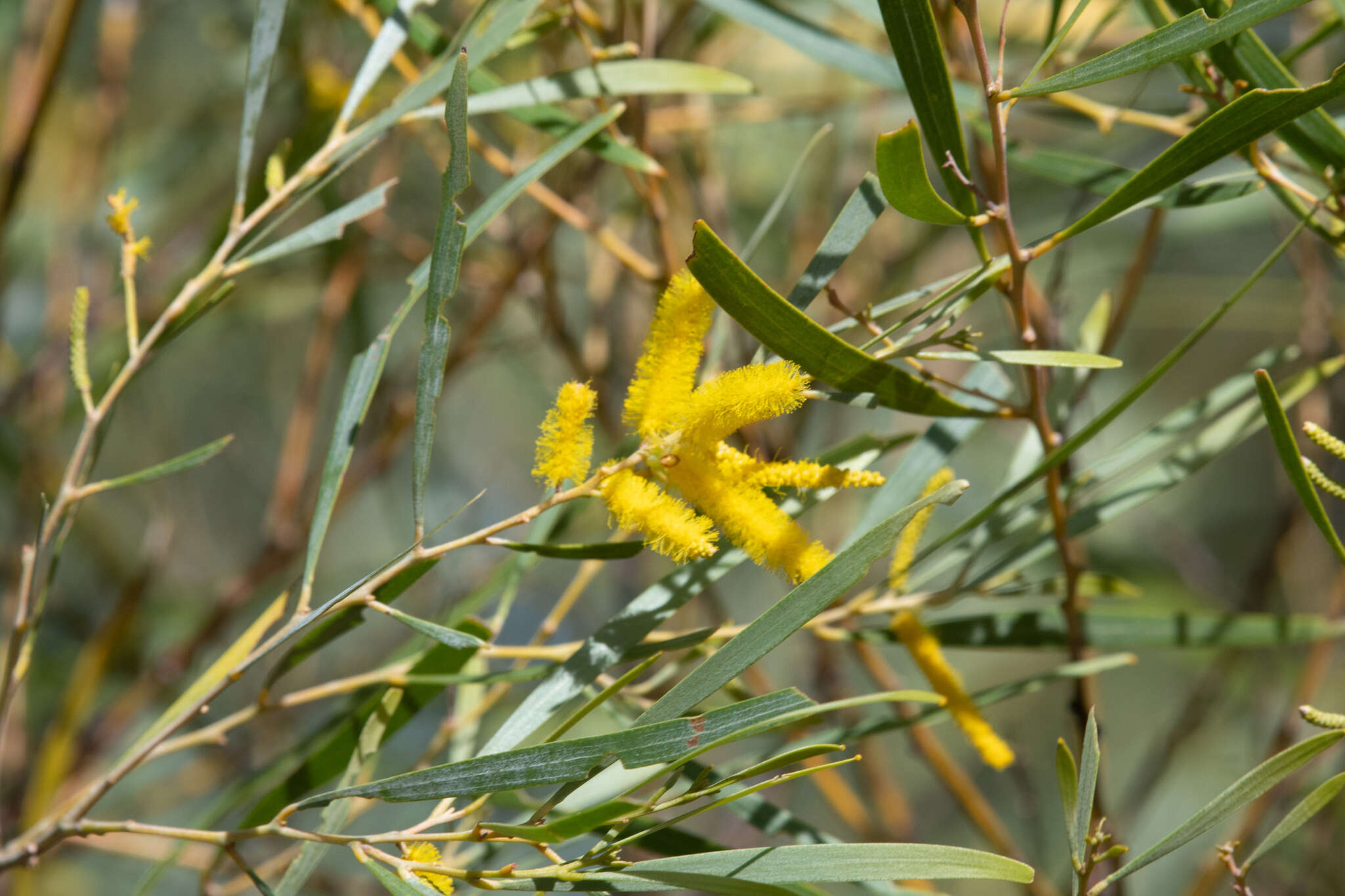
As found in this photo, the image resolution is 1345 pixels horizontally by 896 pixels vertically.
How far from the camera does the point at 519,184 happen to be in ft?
1.38

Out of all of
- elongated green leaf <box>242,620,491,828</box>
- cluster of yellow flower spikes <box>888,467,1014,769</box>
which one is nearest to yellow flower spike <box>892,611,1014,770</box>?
cluster of yellow flower spikes <box>888,467,1014,769</box>

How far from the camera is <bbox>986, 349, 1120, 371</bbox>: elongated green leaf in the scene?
0.34 meters

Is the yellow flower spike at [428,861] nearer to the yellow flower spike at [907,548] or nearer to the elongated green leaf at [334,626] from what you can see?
the elongated green leaf at [334,626]

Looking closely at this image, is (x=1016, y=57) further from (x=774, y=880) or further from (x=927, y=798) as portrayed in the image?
(x=927, y=798)

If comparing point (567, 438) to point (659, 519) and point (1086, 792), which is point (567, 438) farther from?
point (1086, 792)

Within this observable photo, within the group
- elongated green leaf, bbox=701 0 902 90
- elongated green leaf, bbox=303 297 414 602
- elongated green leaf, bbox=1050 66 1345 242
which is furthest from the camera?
elongated green leaf, bbox=701 0 902 90

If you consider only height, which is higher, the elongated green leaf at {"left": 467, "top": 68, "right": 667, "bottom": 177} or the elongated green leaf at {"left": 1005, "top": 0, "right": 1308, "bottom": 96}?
the elongated green leaf at {"left": 467, "top": 68, "right": 667, "bottom": 177}

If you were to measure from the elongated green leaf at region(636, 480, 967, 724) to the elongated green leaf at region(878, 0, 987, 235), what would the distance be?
11 centimetres

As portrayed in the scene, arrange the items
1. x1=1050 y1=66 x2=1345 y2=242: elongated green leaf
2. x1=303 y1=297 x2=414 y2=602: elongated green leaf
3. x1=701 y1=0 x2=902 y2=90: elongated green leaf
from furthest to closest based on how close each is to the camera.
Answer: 1. x1=701 y1=0 x2=902 y2=90: elongated green leaf
2. x1=303 y1=297 x2=414 y2=602: elongated green leaf
3. x1=1050 y1=66 x2=1345 y2=242: elongated green leaf

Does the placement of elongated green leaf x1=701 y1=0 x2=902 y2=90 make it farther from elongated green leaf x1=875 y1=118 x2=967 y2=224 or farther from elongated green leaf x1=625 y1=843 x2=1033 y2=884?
elongated green leaf x1=625 y1=843 x2=1033 y2=884

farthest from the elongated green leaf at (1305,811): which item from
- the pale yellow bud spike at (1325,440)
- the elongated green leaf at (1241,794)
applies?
the pale yellow bud spike at (1325,440)

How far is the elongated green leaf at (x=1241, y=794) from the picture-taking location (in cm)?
33

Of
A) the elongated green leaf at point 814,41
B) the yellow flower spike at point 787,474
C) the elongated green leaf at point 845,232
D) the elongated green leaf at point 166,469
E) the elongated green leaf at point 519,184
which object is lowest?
the yellow flower spike at point 787,474

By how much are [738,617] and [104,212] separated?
1.10m
